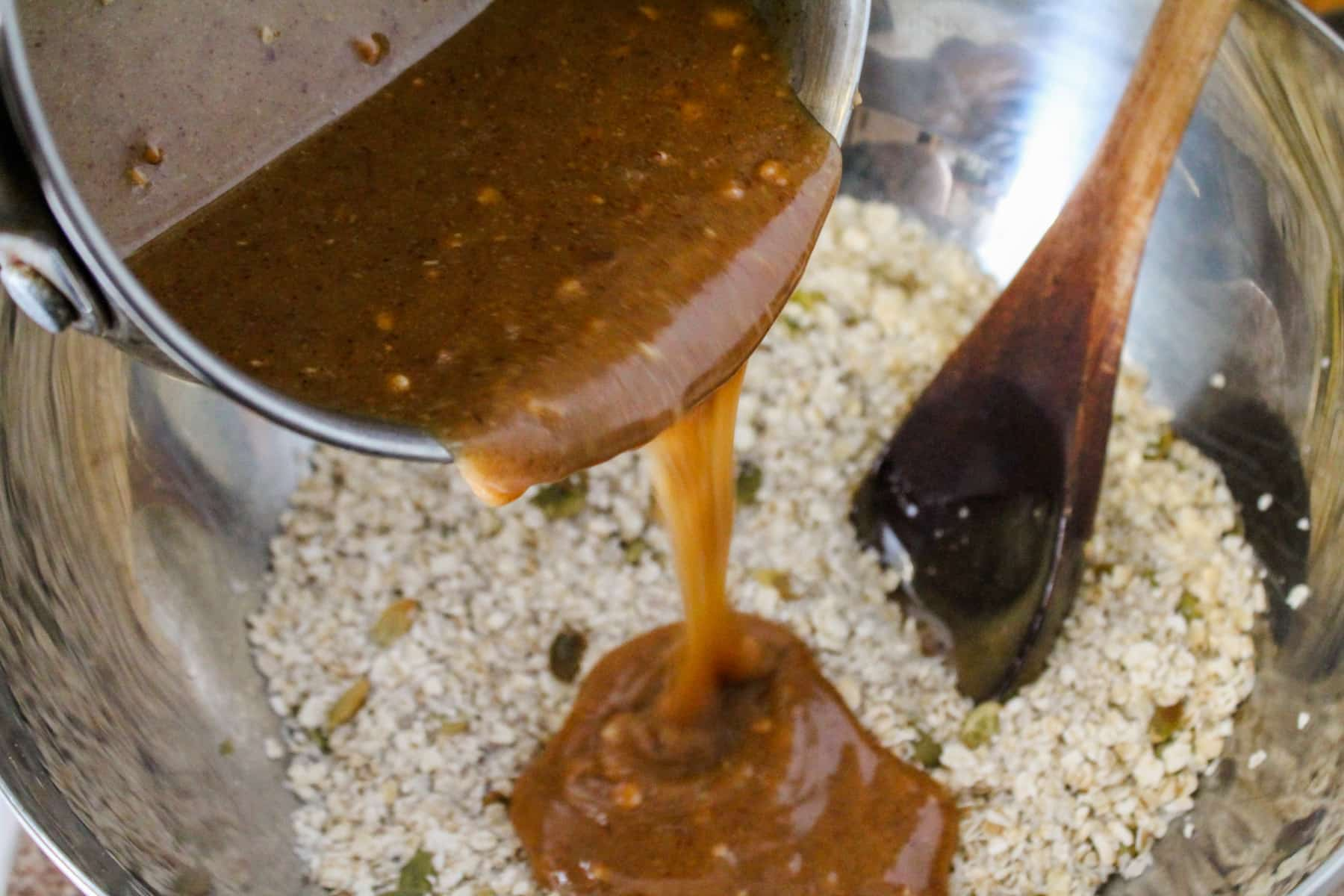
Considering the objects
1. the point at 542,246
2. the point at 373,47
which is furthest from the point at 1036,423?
the point at 373,47

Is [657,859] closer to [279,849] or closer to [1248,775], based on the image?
[279,849]

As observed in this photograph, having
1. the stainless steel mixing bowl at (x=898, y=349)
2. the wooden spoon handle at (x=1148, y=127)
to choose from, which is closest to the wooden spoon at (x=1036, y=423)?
the wooden spoon handle at (x=1148, y=127)

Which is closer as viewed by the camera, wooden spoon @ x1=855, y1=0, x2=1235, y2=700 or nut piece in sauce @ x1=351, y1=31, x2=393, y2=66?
nut piece in sauce @ x1=351, y1=31, x2=393, y2=66

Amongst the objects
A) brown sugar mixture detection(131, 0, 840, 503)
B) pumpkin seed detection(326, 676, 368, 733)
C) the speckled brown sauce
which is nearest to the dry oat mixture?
pumpkin seed detection(326, 676, 368, 733)

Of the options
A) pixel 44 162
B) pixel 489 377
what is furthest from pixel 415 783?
pixel 44 162

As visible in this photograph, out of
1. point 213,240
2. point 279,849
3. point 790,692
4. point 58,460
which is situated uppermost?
point 213,240

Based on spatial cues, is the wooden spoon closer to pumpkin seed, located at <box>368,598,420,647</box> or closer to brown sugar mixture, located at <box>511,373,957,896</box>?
brown sugar mixture, located at <box>511,373,957,896</box>

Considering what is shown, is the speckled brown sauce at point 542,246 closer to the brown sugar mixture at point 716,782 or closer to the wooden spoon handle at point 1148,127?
the brown sugar mixture at point 716,782
